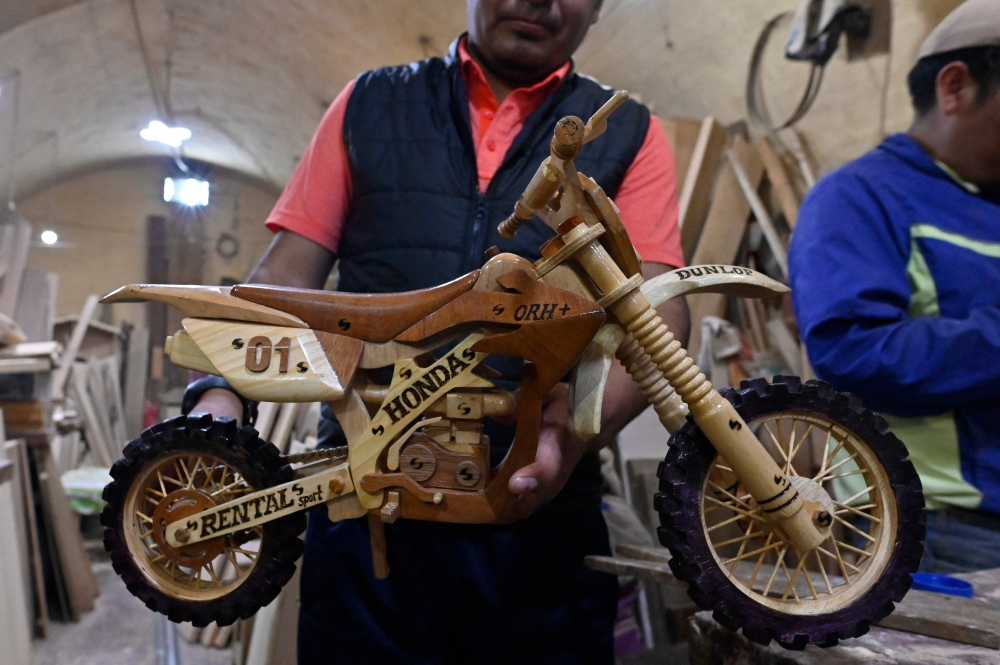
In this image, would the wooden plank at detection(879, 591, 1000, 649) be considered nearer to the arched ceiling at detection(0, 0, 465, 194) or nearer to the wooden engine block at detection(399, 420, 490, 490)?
the wooden engine block at detection(399, 420, 490, 490)

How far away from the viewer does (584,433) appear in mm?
602

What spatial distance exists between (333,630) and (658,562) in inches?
17.9

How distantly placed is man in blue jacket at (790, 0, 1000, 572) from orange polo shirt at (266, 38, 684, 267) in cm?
28

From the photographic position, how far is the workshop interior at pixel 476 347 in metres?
0.58

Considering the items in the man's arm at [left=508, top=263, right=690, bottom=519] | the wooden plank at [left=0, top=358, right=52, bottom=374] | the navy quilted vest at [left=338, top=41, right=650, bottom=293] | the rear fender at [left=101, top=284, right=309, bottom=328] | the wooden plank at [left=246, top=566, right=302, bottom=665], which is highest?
the navy quilted vest at [left=338, top=41, right=650, bottom=293]

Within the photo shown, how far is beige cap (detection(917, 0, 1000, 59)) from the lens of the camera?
37.2 inches

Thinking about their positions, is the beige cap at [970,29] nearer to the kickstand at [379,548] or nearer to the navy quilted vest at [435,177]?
the navy quilted vest at [435,177]

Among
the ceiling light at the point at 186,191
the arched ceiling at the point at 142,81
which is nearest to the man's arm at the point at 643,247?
the arched ceiling at the point at 142,81

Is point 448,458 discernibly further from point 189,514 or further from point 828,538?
point 828,538

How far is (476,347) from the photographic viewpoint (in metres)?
0.59

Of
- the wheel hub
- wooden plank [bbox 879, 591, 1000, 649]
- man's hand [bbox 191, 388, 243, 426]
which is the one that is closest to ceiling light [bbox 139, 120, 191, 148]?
man's hand [bbox 191, 388, 243, 426]

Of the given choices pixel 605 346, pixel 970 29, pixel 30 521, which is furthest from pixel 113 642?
pixel 970 29

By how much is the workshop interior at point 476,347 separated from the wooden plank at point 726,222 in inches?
20.0

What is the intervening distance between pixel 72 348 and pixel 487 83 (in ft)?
7.17
